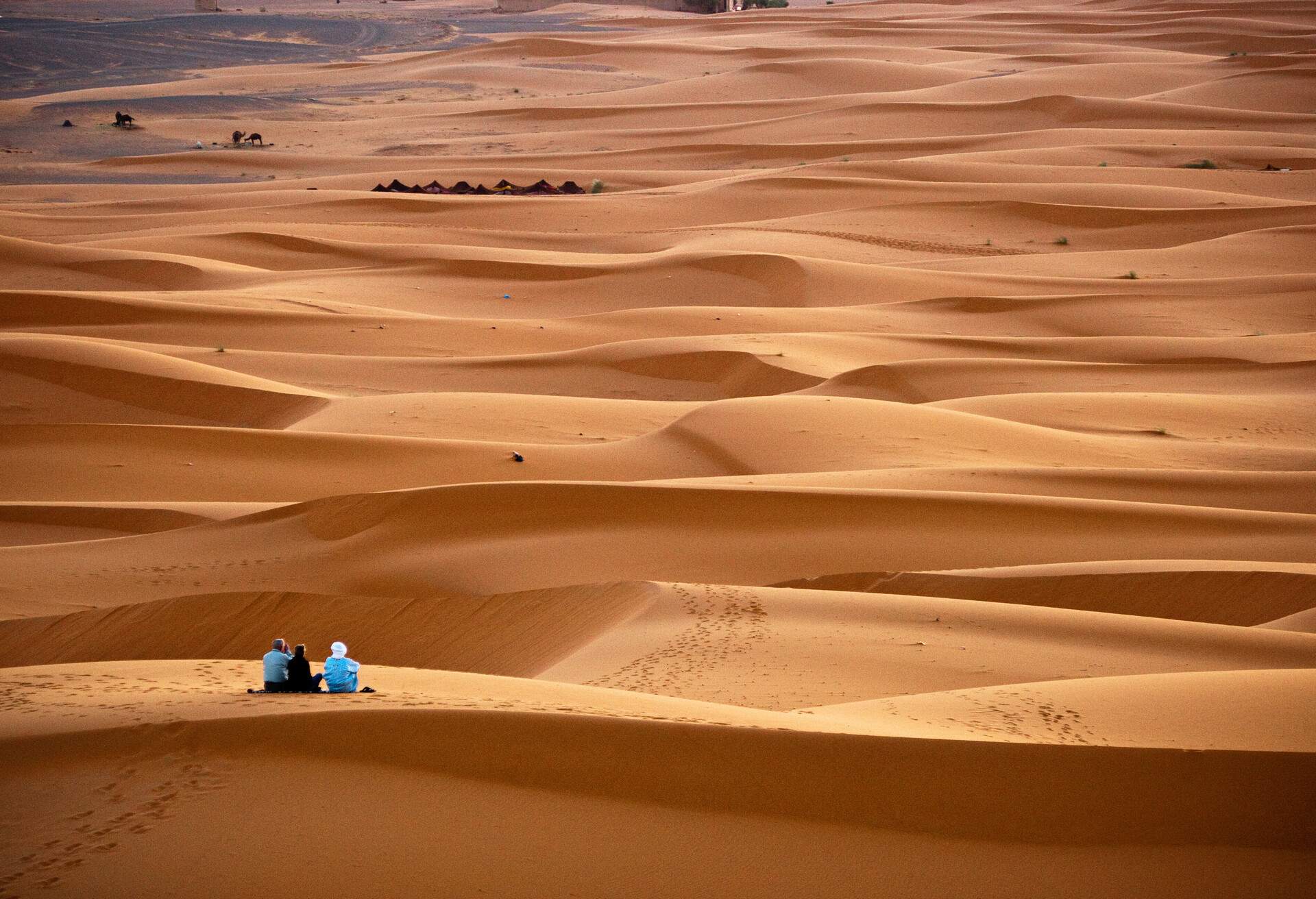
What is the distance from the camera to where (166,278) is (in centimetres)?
1556

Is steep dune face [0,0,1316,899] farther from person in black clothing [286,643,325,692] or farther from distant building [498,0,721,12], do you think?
distant building [498,0,721,12]

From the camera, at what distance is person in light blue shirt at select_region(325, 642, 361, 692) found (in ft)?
12.5

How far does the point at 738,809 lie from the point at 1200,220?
1756 centimetres

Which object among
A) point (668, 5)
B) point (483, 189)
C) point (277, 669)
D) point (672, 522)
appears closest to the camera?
point (277, 669)

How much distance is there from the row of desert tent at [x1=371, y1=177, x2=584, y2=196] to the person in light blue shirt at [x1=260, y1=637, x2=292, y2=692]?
59.9ft

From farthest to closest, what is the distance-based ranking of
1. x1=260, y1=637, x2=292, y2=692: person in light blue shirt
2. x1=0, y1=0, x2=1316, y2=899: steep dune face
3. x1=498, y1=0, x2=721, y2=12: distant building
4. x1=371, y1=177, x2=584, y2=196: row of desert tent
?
x1=498, y1=0, x2=721, y2=12: distant building
x1=371, y1=177, x2=584, y2=196: row of desert tent
x1=260, y1=637, x2=292, y2=692: person in light blue shirt
x1=0, y1=0, x2=1316, y2=899: steep dune face

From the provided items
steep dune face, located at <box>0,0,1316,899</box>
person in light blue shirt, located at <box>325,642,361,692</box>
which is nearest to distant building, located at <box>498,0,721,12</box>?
steep dune face, located at <box>0,0,1316,899</box>

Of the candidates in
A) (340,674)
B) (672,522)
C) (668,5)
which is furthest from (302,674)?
(668,5)

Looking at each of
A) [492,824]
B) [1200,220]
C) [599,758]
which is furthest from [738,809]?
[1200,220]

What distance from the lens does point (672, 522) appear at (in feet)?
23.7

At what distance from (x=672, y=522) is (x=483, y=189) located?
50.9 ft

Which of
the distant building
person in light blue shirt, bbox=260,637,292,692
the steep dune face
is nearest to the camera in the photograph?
the steep dune face

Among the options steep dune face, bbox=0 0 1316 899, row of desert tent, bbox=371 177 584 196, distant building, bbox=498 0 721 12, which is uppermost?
distant building, bbox=498 0 721 12

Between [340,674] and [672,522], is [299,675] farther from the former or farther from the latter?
[672,522]
